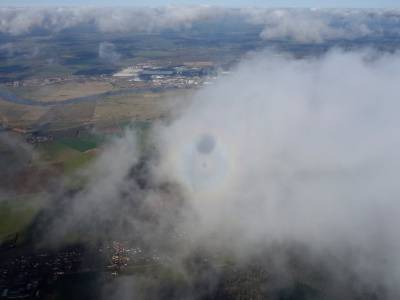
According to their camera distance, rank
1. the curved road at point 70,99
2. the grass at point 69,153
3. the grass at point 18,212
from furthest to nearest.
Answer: the curved road at point 70,99 → the grass at point 69,153 → the grass at point 18,212

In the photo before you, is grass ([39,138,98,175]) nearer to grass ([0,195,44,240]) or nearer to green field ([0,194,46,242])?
green field ([0,194,46,242])

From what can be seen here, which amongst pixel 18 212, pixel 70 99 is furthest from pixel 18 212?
pixel 70 99

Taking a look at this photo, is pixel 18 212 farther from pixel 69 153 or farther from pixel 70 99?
pixel 70 99

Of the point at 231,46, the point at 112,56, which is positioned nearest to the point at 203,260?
the point at 112,56

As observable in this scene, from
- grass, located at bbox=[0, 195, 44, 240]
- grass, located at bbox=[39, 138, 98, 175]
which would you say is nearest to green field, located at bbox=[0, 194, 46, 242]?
grass, located at bbox=[0, 195, 44, 240]

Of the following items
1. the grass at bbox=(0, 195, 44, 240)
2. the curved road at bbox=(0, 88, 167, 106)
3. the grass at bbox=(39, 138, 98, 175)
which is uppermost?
the curved road at bbox=(0, 88, 167, 106)

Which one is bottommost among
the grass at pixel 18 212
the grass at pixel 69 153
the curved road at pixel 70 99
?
the grass at pixel 18 212

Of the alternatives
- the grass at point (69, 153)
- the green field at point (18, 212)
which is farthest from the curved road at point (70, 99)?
the green field at point (18, 212)

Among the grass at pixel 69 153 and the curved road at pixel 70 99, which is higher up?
the curved road at pixel 70 99

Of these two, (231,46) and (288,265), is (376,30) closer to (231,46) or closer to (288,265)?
(231,46)

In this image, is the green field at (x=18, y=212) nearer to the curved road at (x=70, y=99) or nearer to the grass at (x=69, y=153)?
the grass at (x=69, y=153)

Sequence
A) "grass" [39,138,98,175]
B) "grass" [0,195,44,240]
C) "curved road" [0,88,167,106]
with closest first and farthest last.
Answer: "grass" [0,195,44,240] < "grass" [39,138,98,175] < "curved road" [0,88,167,106]
